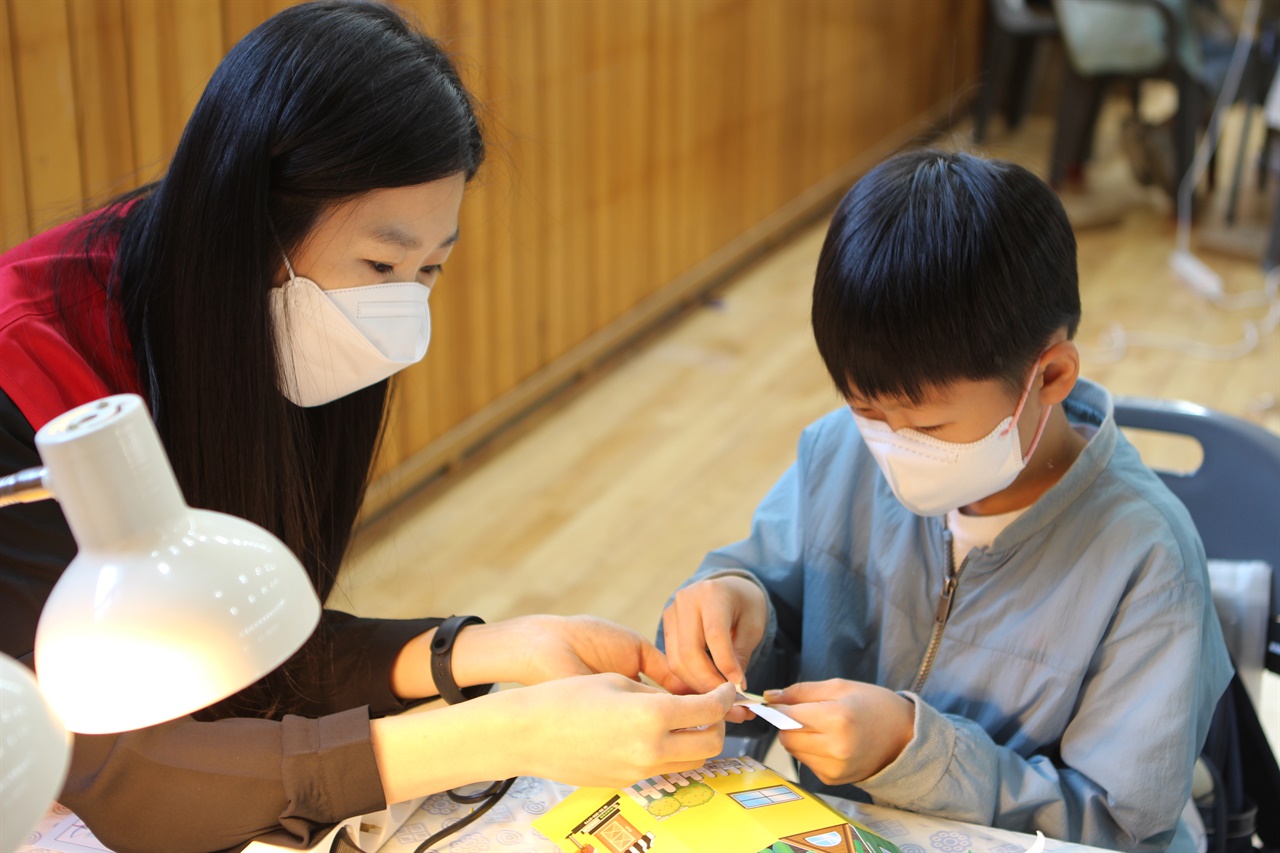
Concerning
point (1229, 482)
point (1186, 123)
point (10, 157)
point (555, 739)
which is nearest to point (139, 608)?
point (555, 739)

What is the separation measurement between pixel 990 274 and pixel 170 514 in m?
0.75

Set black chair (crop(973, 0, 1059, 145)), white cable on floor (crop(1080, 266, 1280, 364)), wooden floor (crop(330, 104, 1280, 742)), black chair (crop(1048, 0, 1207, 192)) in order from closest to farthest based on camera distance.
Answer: wooden floor (crop(330, 104, 1280, 742)), white cable on floor (crop(1080, 266, 1280, 364)), black chair (crop(1048, 0, 1207, 192)), black chair (crop(973, 0, 1059, 145))

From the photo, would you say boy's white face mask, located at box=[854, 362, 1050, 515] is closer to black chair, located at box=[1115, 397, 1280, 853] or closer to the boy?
the boy

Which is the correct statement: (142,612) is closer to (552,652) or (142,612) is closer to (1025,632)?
(552,652)

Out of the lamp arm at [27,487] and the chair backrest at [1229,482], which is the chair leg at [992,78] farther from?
the lamp arm at [27,487]

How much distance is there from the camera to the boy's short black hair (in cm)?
106

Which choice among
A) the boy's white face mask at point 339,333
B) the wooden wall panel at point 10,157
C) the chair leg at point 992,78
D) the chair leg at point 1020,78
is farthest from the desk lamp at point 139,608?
the chair leg at point 1020,78

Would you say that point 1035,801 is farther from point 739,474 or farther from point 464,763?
point 739,474

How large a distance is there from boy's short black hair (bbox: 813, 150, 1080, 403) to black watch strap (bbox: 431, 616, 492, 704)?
0.43m

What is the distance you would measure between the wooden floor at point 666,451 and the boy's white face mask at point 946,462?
1237 millimetres

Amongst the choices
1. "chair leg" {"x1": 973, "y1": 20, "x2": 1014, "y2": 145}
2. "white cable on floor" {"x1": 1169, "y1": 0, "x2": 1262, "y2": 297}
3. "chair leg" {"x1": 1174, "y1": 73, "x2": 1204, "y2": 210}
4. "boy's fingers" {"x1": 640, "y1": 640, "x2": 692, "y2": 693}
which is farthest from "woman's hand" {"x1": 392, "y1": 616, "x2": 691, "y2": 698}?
"chair leg" {"x1": 973, "y1": 20, "x2": 1014, "y2": 145}

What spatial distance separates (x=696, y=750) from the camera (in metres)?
0.93

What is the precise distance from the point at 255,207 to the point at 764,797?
62cm

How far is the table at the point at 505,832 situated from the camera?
95 cm
